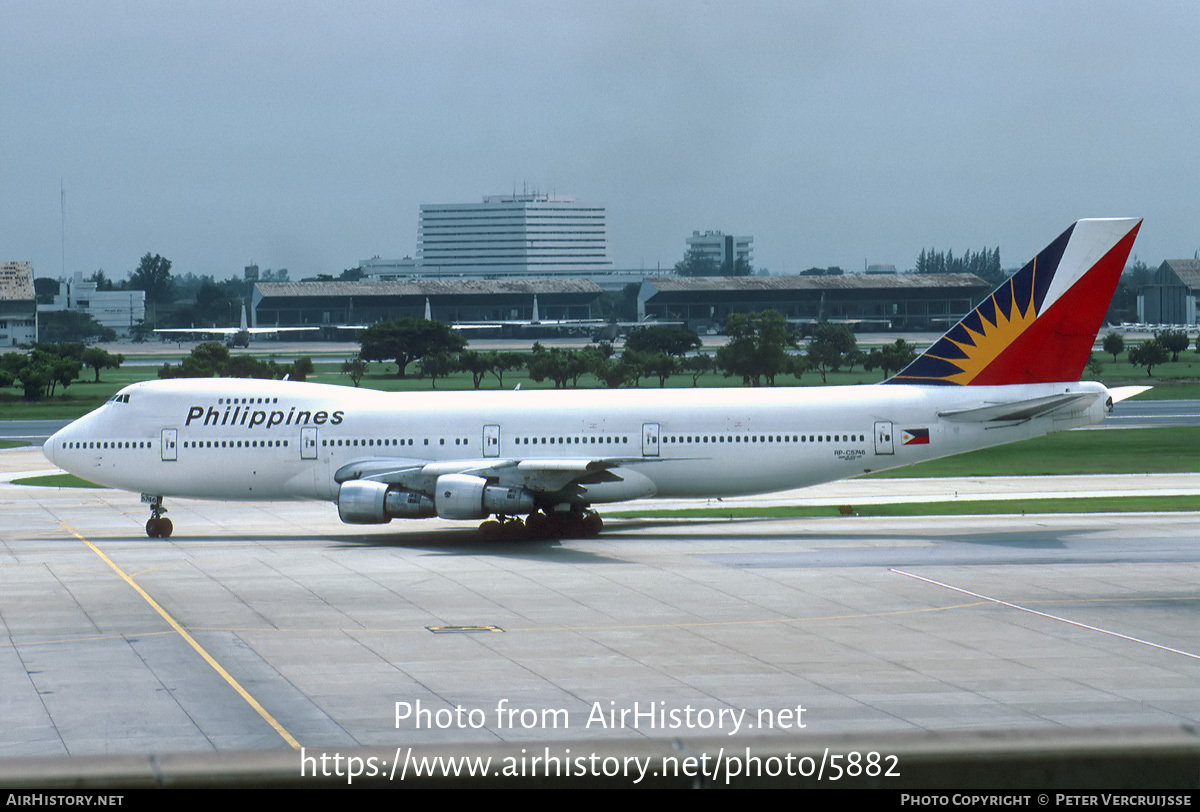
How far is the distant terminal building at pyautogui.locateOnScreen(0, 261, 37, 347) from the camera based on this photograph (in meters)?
188

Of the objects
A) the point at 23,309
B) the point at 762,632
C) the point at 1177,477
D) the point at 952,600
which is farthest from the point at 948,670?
the point at 23,309

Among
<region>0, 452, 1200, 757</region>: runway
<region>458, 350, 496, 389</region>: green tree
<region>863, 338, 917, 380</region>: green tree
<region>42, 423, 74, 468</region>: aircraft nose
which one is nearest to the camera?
<region>0, 452, 1200, 757</region>: runway

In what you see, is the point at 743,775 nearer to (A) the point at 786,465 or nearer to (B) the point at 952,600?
(B) the point at 952,600

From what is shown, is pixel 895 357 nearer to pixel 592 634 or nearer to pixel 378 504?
pixel 378 504

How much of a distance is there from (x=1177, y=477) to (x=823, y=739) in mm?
53720

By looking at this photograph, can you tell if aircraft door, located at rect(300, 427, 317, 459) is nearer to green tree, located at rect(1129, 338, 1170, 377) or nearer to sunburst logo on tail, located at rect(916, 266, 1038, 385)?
sunburst logo on tail, located at rect(916, 266, 1038, 385)

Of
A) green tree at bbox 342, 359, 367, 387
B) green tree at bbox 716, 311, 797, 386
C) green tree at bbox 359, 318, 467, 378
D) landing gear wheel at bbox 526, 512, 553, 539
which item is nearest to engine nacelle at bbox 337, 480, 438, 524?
landing gear wheel at bbox 526, 512, 553, 539

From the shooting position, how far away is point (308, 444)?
40750 mm

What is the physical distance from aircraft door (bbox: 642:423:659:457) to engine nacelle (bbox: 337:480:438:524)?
679cm

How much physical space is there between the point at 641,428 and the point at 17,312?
17212 cm

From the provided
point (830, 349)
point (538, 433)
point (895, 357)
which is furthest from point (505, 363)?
point (538, 433)

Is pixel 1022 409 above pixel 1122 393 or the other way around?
the other way around

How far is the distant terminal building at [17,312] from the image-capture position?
188500 mm

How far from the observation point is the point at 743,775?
19.1 feet
